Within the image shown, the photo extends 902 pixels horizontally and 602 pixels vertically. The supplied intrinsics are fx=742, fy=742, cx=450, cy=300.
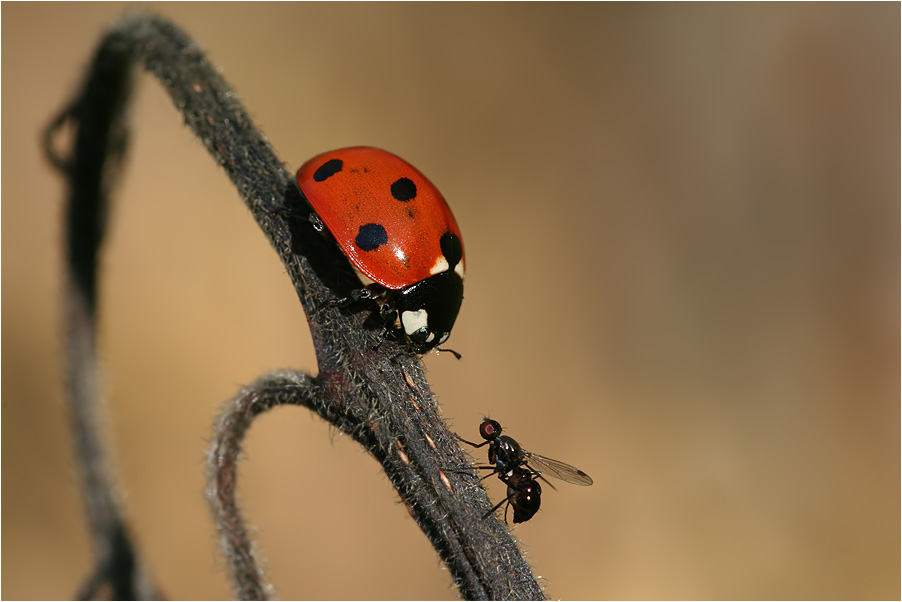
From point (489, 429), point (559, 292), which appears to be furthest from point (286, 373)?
point (559, 292)

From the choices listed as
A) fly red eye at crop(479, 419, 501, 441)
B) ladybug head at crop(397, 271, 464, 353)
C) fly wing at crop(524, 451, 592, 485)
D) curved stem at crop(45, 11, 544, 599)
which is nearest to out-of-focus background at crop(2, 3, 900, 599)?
fly wing at crop(524, 451, 592, 485)

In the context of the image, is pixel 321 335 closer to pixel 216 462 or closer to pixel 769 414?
pixel 216 462

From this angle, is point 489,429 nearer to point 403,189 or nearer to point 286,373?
point 403,189

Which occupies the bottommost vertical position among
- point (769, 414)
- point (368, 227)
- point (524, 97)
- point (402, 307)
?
point (402, 307)

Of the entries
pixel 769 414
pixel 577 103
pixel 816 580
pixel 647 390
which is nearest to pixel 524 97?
pixel 577 103

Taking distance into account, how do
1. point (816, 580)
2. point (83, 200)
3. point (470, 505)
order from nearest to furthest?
1. point (470, 505)
2. point (83, 200)
3. point (816, 580)

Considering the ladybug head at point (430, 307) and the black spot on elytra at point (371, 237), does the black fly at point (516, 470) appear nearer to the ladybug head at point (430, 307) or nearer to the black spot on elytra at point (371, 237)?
the ladybug head at point (430, 307)

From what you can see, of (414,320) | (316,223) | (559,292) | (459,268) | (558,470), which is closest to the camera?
(316,223)

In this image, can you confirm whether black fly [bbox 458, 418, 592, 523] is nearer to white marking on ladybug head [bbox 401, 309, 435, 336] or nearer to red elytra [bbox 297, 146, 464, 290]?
white marking on ladybug head [bbox 401, 309, 435, 336]
